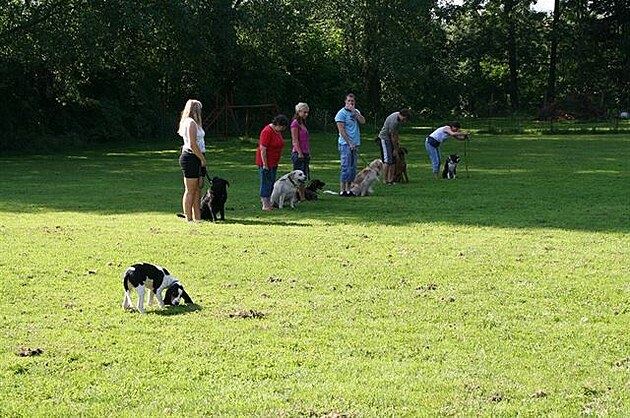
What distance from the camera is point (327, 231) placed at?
12.6 meters

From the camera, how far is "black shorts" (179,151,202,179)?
13477 mm

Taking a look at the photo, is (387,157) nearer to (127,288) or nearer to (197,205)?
(197,205)

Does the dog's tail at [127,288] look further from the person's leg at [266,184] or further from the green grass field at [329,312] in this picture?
the person's leg at [266,184]

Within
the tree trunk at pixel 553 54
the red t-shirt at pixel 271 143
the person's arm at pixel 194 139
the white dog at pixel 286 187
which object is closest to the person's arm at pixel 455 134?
the white dog at pixel 286 187

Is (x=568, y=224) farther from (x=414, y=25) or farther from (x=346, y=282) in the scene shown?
(x=414, y=25)

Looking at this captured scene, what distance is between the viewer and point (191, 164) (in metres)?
13.5

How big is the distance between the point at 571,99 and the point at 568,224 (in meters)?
48.8

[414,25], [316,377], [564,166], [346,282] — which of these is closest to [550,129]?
[414,25]

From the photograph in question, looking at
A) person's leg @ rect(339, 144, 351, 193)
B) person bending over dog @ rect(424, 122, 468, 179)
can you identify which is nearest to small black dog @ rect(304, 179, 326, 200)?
person's leg @ rect(339, 144, 351, 193)

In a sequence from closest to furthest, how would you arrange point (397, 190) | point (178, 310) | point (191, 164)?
1. point (178, 310)
2. point (191, 164)
3. point (397, 190)

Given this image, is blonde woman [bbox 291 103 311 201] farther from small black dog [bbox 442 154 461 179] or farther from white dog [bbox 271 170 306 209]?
small black dog [bbox 442 154 461 179]

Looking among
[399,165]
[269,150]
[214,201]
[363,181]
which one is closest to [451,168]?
[399,165]

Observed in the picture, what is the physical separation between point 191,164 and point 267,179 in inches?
83.4

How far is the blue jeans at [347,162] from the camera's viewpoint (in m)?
17.5
